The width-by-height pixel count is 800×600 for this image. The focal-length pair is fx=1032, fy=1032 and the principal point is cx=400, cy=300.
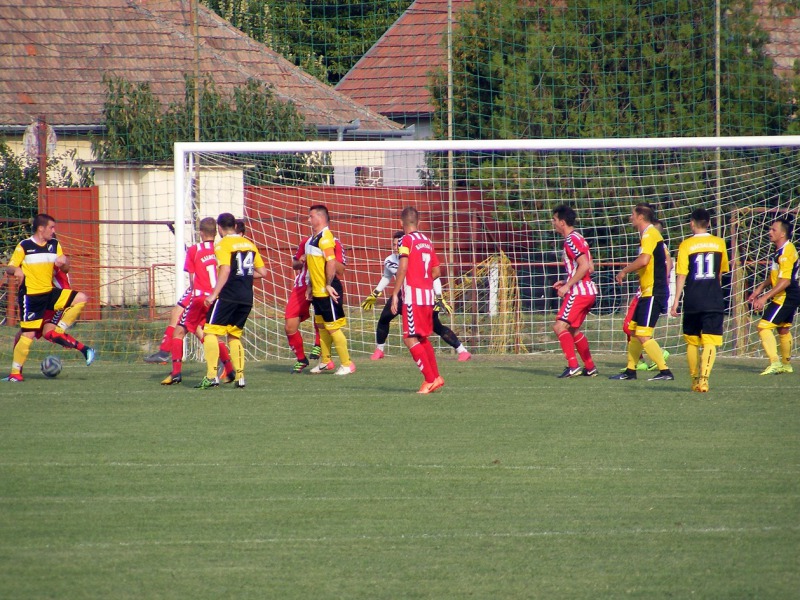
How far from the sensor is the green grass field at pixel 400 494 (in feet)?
15.9

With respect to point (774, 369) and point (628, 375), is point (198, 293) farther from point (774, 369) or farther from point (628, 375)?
point (774, 369)

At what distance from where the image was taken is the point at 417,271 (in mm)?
10305

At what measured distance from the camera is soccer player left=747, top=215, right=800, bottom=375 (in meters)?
11.8

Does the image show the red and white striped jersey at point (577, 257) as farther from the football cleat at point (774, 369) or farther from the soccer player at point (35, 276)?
the soccer player at point (35, 276)

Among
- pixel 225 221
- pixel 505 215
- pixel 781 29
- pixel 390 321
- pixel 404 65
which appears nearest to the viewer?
pixel 225 221

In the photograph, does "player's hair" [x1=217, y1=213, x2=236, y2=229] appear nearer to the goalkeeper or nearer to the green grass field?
the green grass field

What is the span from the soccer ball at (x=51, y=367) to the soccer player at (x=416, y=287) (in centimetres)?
425

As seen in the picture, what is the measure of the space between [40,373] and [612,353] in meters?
7.81

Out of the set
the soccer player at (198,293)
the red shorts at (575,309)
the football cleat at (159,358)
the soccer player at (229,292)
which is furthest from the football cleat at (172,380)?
the red shorts at (575,309)

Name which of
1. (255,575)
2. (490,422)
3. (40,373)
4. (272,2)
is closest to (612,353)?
(490,422)

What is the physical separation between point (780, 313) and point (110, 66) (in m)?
19.2

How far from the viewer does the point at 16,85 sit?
2542 centimetres

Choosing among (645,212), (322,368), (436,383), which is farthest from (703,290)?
(322,368)

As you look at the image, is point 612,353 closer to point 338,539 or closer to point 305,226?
point 305,226
